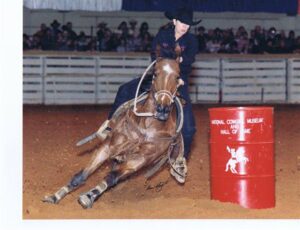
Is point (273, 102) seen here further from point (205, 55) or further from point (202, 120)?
point (202, 120)

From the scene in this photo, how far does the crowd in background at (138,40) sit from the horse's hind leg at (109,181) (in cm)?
1358

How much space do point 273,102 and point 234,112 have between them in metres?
14.0

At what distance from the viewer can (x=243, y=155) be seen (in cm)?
808

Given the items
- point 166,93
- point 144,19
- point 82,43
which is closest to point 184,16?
point 166,93

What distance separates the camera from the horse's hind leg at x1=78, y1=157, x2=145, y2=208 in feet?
26.6

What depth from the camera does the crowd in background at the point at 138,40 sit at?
21656 millimetres

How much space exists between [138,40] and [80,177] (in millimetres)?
13905

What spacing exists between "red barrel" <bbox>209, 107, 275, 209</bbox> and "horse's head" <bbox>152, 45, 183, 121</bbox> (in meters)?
0.50

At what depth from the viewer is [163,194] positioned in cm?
954

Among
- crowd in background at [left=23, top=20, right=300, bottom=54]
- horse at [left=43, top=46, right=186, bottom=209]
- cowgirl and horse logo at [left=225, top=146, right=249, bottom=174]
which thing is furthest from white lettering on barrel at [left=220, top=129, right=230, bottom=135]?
crowd in background at [left=23, top=20, right=300, bottom=54]

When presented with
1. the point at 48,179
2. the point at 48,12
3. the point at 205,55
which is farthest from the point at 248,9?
the point at 48,179

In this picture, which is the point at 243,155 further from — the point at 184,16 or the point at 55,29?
the point at 55,29

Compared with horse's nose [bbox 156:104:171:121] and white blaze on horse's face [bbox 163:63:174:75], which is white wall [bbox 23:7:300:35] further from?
horse's nose [bbox 156:104:171:121]

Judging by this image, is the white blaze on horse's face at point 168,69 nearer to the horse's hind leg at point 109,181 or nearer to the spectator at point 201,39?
the horse's hind leg at point 109,181
